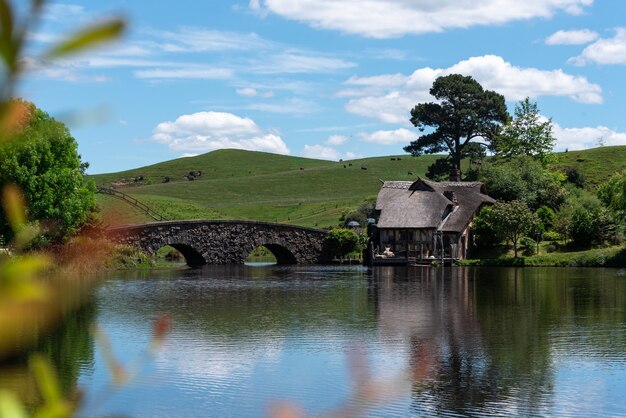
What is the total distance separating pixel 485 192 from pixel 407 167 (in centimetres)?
8263

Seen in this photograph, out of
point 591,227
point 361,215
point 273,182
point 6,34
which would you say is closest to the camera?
point 6,34

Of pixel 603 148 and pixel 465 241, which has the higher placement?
pixel 603 148

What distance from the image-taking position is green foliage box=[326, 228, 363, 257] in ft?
257

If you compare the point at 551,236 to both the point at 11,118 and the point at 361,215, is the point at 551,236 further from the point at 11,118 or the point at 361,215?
the point at 11,118

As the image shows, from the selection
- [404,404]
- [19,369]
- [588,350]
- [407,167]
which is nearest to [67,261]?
[404,404]

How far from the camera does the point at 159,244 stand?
2822 inches

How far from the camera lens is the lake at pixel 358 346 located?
17.9 meters

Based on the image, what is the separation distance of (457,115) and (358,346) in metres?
81.3

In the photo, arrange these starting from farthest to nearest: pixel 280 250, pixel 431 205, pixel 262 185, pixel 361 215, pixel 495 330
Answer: pixel 262 185 < pixel 361 215 < pixel 280 250 < pixel 431 205 < pixel 495 330

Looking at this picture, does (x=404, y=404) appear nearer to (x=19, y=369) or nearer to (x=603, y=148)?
(x=19, y=369)

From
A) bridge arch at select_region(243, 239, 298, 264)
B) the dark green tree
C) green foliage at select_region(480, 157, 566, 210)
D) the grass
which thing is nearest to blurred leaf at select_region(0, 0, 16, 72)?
the dark green tree

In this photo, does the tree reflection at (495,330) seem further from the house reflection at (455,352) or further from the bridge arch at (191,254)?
the bridge arch at (191,254)

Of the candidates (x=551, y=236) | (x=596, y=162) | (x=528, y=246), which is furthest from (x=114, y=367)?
(x=596, y=162)

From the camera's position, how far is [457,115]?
292 ft
